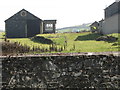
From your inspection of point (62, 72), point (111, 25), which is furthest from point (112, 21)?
point (62, 72)

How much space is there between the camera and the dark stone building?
138ft

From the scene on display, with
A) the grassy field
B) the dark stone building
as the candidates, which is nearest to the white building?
the grassy field

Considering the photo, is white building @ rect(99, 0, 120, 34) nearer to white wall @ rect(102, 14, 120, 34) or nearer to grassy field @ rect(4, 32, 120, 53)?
white wall @ rect(102, 14, 120, 34)

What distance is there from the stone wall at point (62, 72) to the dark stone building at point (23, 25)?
34379mm

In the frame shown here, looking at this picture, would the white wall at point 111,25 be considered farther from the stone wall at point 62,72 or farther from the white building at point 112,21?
the stone wall at point 62,72

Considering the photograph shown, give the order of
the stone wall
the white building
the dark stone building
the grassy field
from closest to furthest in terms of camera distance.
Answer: the stone wall < the grassy field < the white building < the dark stone building

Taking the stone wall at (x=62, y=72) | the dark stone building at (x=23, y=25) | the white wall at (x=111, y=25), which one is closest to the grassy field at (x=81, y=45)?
the stone wall at (x=62, y=72)

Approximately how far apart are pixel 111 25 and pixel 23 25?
770 inches

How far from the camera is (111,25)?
34.0m

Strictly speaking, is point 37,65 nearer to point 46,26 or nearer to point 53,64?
point 53,64

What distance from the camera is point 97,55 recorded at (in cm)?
816

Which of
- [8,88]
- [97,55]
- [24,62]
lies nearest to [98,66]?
[97,55]

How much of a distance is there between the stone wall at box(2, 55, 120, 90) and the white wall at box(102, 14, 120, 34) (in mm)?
24560

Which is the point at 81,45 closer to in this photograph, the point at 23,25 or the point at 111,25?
the point at 111,25
